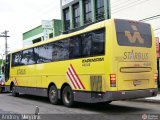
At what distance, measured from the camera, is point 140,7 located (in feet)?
91.0

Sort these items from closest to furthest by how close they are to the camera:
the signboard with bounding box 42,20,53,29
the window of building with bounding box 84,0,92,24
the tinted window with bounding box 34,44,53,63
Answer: the tinted window with bounding box 34,44,53,63 → the window of building with bounding box 84,0,92,24 → the signboard with bounding box 42,20,53,29

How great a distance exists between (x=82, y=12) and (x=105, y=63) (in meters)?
20.3

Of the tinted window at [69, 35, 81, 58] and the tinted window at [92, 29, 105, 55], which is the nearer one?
the tinted window at [92, 29, 105, 55]

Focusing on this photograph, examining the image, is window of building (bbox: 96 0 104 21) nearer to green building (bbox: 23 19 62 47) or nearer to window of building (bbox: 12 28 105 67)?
green building (bbox: 23 19 62 47)

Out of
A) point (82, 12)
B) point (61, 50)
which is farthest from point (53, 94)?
point (82, 12)

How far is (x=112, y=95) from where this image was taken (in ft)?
48.2

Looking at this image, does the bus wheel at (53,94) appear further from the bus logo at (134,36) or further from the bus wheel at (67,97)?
the bus logo at (134,36)

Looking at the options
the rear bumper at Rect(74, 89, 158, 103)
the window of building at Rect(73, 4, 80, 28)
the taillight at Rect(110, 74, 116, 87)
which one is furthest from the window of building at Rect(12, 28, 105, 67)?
the window of building at Rect(73, 4, 80, 28)

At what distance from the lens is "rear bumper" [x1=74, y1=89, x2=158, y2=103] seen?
580 inches

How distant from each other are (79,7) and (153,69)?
20.3m

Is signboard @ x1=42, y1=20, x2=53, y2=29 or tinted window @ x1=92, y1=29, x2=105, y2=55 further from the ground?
signboard @ x1=42, y1=20, x2=53, y2=29

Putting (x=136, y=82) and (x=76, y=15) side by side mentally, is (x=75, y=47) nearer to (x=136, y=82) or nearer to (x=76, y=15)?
(x=136, y=82)

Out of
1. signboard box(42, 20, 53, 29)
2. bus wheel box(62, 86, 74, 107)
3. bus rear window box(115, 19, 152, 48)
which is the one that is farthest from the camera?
signboard box(42, 20, 53, 29)

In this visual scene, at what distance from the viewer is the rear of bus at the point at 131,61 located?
1485cm
